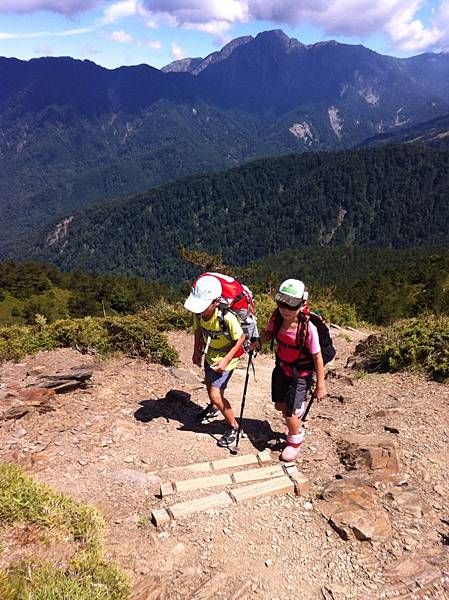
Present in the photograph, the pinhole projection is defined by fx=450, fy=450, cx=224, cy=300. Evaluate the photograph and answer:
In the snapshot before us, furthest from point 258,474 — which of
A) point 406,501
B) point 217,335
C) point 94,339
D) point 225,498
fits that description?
point 94,339

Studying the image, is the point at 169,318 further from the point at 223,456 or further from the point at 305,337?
the point at 305,337

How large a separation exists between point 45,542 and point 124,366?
5.21 m

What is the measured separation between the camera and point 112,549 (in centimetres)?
442

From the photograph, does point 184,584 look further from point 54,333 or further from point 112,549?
point 54,333

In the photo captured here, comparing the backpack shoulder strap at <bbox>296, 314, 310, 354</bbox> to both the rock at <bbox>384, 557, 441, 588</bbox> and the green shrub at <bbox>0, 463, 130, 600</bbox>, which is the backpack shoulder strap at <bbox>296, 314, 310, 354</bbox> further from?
the green shrub at <bbox>0, 463, 130, 600</bbox>

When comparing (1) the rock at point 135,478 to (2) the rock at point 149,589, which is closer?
(2) the rock at point 149,589

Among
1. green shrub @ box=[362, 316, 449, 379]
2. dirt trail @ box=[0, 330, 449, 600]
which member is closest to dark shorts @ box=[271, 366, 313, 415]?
dirt trail @ box=[0, 330, 449, 600]

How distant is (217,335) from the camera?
6.07 meters

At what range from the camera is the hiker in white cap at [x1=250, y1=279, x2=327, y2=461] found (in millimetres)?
5391

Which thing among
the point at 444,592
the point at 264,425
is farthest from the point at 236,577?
the point at 264,425

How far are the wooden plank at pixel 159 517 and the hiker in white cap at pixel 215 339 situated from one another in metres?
1.77

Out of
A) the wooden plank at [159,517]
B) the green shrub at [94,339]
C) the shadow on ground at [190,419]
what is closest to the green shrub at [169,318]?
the green shrub at [94,339]

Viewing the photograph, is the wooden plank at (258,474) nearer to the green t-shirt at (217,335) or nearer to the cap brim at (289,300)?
the green t-shirt at (217,335)

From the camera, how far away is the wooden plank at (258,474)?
5531 mm
